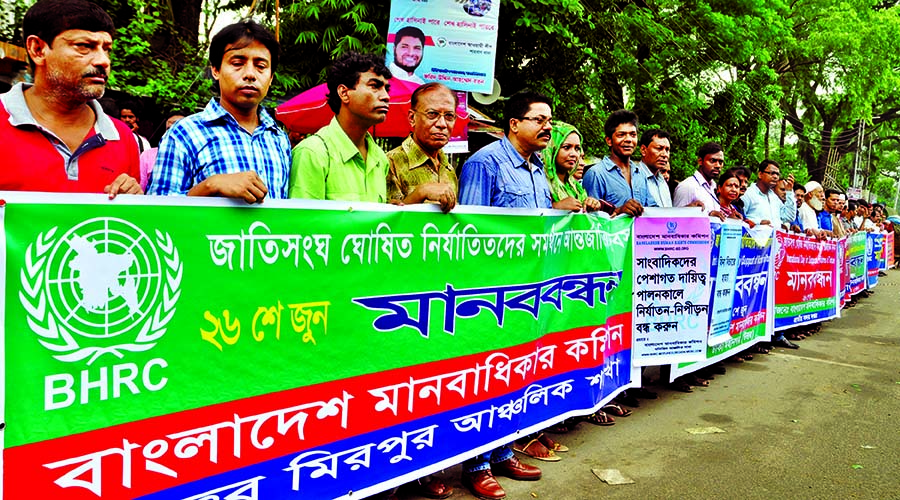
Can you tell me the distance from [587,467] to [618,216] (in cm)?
163

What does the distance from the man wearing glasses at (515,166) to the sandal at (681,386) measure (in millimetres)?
2387

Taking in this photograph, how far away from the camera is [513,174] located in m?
4.02

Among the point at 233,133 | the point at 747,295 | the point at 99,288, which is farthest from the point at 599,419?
the point at 99,288

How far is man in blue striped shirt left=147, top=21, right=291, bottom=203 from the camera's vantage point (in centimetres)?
267

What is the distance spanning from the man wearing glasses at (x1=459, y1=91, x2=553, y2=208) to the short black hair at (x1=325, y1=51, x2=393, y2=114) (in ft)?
2.68

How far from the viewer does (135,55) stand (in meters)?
8.18

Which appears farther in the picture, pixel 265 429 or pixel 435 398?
pixel 435 398

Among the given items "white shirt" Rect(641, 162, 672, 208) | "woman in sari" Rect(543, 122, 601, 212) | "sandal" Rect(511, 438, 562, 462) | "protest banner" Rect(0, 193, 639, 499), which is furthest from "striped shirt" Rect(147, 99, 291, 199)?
"white shirt" Rect(641, 162, 672, 208)

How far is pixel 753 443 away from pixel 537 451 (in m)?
1.41

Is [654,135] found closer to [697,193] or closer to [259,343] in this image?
[697,193]

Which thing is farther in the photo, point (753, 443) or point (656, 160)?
point (656, 160)

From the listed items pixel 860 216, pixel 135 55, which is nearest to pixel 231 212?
pixel 135 55

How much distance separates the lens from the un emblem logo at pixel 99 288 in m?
1.99

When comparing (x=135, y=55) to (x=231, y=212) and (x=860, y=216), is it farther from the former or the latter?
(x=860, y=216)
